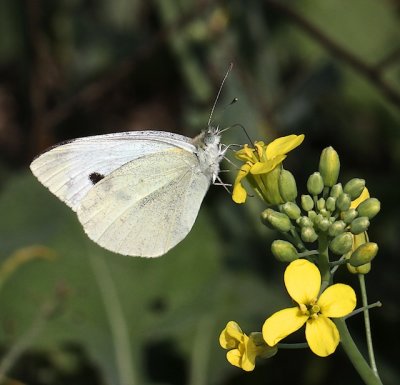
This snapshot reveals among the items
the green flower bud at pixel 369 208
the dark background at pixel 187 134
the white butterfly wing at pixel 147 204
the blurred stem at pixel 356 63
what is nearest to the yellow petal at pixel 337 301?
the green flower bud at pixel 369 208

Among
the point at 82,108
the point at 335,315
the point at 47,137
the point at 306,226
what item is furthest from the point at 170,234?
the point at 82,108

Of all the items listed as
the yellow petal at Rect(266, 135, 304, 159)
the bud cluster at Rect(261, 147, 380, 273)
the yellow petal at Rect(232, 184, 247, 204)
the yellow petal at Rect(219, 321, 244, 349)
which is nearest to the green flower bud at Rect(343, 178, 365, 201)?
the bud cluster at Rect(261, 147, 380, 273)

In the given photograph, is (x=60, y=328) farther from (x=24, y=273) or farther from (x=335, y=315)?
(x=335, y=315)

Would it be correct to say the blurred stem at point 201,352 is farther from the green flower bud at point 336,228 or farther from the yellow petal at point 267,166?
the green flower bud at point 336,228

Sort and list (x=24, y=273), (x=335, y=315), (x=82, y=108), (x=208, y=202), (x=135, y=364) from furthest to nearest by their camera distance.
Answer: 1. (x=82, y=108)
2. (x=208, y=202)
3. (x=24, y=273)
4. (x=135, y=364)
5. (x=335, y=315)

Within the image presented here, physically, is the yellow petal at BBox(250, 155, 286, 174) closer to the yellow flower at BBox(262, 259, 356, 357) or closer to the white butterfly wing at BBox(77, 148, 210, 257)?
the yellow flower at BBox(262, 259, 356, 357)

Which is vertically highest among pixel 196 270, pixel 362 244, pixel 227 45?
pixel 227 45

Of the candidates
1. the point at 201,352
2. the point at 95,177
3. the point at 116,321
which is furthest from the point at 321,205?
the point at 116,321
